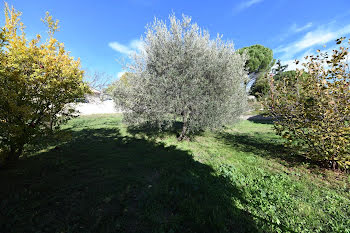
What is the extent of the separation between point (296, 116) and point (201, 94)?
4.40 m

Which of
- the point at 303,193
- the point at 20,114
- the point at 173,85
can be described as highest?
the point at 173,85

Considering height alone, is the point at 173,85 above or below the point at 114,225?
above

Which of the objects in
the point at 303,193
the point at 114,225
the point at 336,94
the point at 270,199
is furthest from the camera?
the point at 336,94

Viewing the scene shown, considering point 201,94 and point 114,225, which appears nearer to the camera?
point 114,225

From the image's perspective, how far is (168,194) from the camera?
4012 mm

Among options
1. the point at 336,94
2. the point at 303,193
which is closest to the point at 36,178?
the point at 303,193

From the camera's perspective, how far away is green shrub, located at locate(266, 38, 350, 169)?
16.2 ft

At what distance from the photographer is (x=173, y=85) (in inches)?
320

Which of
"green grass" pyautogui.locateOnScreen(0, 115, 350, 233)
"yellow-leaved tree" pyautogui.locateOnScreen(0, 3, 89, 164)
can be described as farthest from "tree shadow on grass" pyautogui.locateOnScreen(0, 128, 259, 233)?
"yellow-leaved tree" pyautogui.locateOnScreen(0, 3, 89, 164)

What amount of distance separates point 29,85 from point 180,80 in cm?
608

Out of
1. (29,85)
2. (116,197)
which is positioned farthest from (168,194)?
(29,85)

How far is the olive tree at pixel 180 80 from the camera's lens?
26.6ft

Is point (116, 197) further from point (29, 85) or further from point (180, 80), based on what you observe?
point (180, 80)

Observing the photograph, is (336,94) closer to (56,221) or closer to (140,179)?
(140,179)
